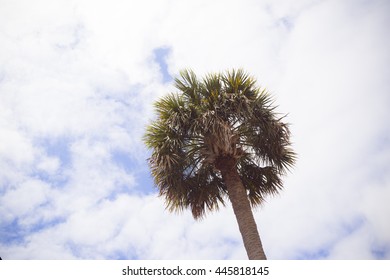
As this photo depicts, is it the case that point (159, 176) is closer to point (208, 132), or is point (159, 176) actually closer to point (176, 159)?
point (176, 159)

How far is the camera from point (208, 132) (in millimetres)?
8508

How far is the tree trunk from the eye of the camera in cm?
721

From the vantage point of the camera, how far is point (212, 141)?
8.50m

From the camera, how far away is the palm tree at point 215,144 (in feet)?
27.9

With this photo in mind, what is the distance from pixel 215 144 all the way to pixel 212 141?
12cm

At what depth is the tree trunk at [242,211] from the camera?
284 inches

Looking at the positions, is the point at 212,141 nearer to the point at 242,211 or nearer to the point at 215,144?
the point at 215,144

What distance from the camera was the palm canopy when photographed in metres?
8.57

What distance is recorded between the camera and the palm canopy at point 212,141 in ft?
28.1

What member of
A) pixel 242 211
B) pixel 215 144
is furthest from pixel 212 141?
pixel 242 211

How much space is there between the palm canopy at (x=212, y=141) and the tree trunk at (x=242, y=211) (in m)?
0.17

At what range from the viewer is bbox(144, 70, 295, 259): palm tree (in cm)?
849
